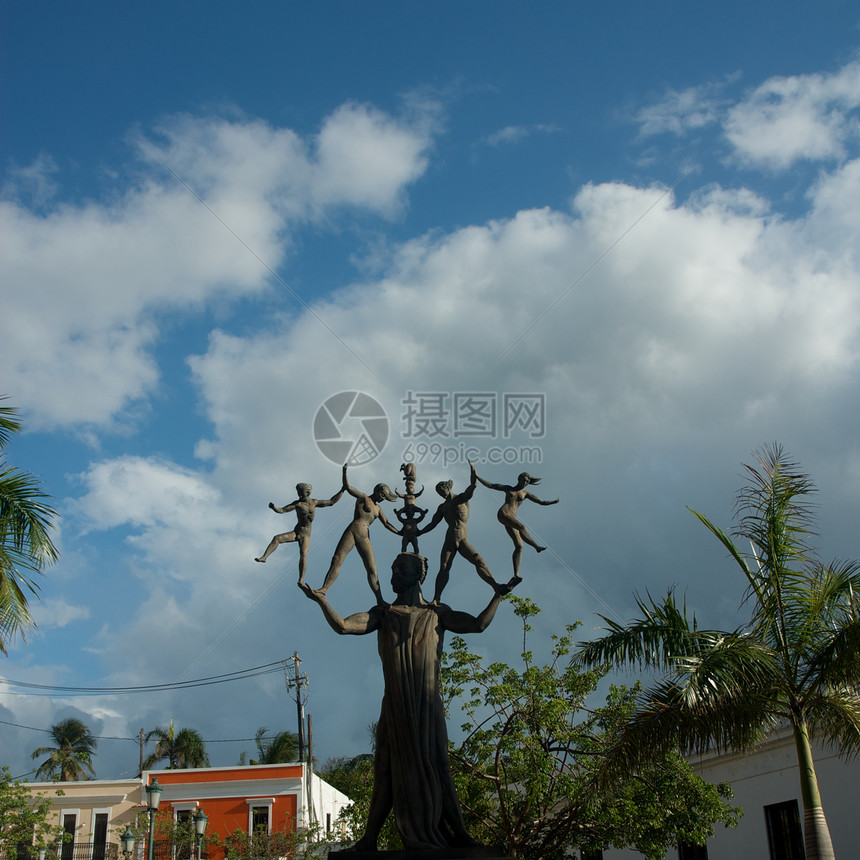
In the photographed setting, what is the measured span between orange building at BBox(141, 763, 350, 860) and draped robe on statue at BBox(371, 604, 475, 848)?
2332 centimetres

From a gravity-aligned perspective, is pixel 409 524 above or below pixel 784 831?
above

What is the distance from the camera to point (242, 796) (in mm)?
28344

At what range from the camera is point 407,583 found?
6738 mm

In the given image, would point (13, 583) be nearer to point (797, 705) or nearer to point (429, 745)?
point (429, 745)

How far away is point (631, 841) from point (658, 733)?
4.30 meters

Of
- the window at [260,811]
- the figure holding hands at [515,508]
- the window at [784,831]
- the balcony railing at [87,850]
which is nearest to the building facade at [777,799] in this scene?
the window at [784,831]

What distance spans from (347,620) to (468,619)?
904 millimetres

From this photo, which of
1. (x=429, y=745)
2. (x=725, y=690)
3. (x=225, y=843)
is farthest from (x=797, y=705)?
(x=225, y=843)

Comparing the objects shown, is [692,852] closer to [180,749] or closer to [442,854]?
[442,854]

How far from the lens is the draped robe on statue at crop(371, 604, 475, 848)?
19.6ft

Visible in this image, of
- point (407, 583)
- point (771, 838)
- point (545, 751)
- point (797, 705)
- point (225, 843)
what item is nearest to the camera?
point (407, 583)

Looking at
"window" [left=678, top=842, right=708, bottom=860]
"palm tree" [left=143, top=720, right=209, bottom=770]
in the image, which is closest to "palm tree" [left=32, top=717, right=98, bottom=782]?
"palm tree" [left=143, top=720, right=209, bottom=770]

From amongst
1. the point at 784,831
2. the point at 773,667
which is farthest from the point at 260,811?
the point at 773,667

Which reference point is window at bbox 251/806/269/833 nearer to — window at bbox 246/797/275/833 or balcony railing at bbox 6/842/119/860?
window at bbox 246/797/275/833
